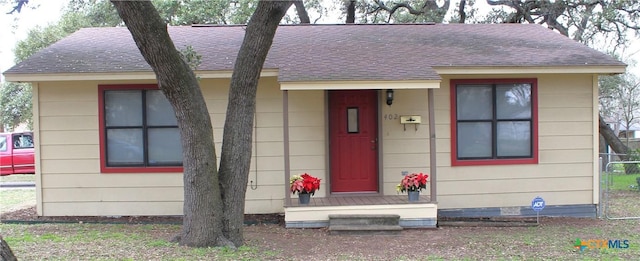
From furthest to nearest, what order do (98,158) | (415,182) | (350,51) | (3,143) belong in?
(3,143), (350,51), (98,158), (415,182)

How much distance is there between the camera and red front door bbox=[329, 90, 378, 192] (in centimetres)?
870

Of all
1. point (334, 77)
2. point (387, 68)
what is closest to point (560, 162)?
point (387, 68)

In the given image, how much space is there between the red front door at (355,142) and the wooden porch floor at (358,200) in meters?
0.29

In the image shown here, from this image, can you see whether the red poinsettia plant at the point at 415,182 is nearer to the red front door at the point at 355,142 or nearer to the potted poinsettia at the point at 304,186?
the red front door at the point at 355,142

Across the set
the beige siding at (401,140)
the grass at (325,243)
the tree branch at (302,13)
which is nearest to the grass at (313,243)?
the grass at (325,243)

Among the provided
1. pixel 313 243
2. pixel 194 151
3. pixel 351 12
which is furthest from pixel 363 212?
pixel 351 12

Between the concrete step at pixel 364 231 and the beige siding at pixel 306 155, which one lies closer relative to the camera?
the concrete step at pixel 364 231

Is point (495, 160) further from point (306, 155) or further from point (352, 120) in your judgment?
point (306, 155)

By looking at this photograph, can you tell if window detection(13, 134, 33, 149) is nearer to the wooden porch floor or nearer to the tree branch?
the tree branch

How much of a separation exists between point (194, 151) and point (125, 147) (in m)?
3.12

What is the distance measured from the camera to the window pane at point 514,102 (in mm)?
8688

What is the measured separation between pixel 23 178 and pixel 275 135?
41.2 ft

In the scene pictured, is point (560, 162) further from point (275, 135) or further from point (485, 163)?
point (275, 135)

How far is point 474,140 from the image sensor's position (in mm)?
8680
